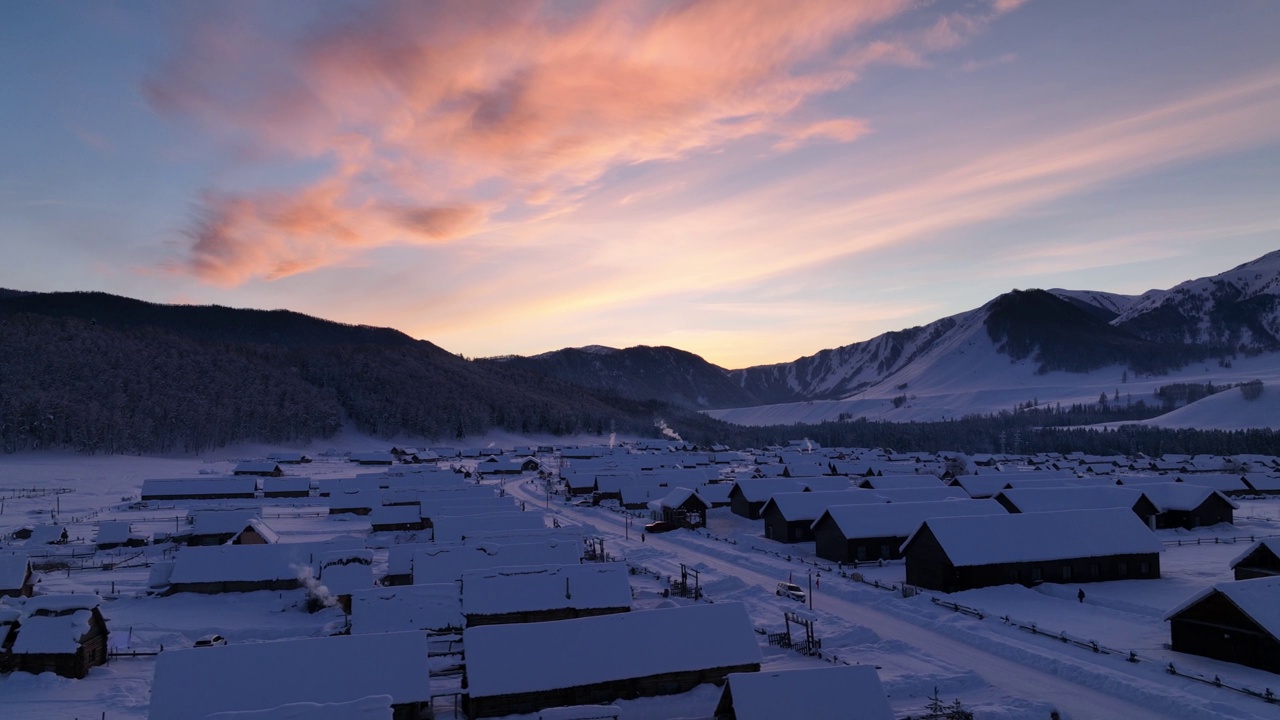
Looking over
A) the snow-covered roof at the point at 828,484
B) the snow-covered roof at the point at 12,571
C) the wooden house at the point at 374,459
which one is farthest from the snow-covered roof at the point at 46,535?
the wooden house at the point at 374,459

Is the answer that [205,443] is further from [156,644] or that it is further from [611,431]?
[156,644]

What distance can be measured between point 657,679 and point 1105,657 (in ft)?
49.3

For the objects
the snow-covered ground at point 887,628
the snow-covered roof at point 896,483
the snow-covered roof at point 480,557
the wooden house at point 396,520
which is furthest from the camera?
the snow-covered roof at point 896,483

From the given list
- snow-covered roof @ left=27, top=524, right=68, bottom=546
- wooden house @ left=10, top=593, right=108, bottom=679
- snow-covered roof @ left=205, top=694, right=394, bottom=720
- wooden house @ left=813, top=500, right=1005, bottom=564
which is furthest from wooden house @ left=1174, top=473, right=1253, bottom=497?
snow-covered roof @ left=27, top=524, right=68, bottom=546

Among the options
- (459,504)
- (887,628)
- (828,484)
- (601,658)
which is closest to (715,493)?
(828,484)

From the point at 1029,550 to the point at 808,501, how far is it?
1735 centimetres

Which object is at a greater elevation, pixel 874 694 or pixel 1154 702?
pixel 874 694

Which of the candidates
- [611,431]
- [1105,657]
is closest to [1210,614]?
[1105,657]

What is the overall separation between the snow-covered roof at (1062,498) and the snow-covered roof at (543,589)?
3119 cm

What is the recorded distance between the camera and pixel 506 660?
22.6 meters

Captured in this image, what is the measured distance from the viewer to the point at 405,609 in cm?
2967

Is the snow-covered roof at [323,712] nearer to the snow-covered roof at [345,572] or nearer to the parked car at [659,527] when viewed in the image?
the snow-covered roof at [345,572]

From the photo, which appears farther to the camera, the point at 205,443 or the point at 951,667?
the point at 205,443

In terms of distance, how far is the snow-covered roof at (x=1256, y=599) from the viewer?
24359 millimetres
